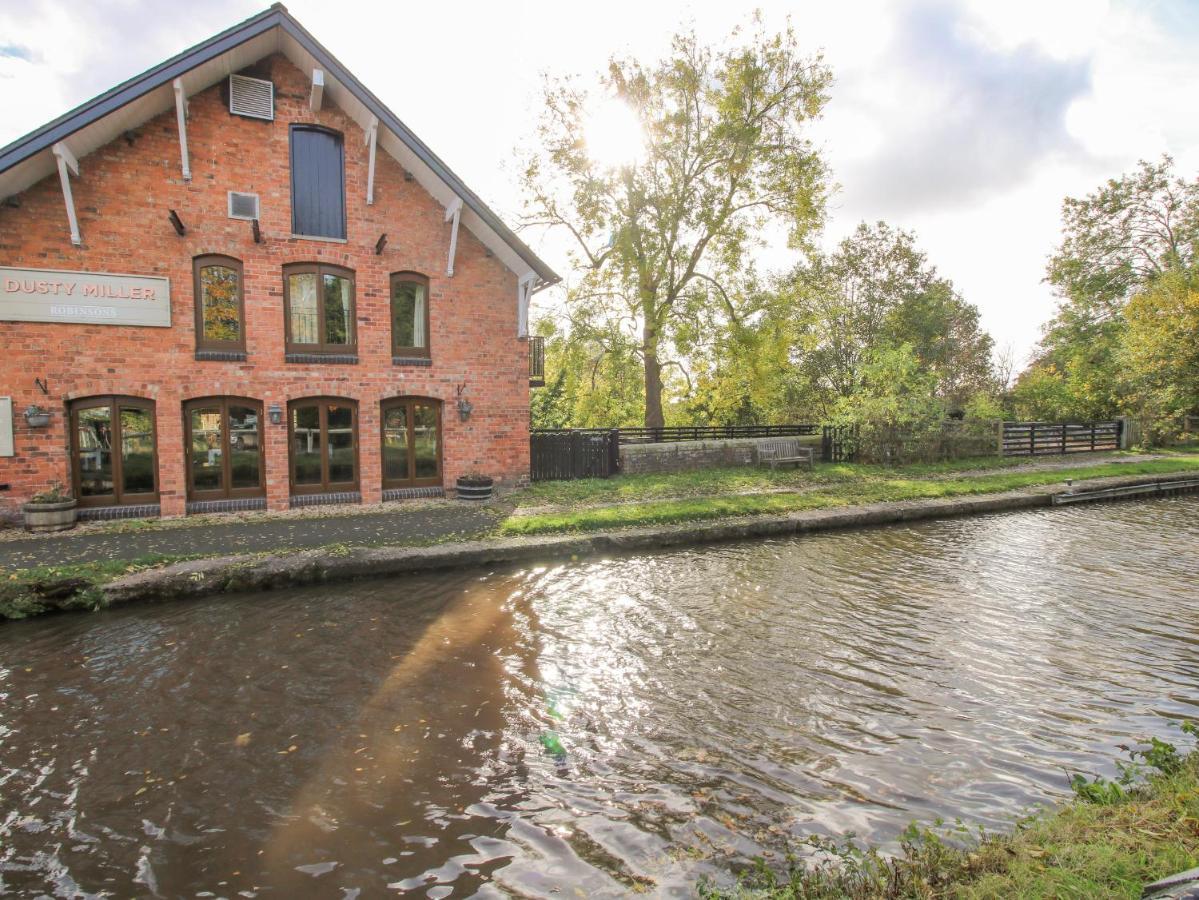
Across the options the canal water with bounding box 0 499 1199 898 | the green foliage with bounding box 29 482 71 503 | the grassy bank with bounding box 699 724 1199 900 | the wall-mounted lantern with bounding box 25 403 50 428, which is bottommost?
the canal water with bounding box 0 499 1199 898

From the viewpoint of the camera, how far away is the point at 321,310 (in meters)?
12.1

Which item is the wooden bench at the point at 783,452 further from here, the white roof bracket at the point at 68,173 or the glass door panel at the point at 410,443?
the white roof bracket at the point at 68,173

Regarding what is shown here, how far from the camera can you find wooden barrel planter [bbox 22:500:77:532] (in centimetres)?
973

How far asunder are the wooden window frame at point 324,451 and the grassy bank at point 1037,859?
36.9ft

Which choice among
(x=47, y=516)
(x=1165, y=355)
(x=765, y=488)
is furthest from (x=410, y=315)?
(x=1165, y=355)

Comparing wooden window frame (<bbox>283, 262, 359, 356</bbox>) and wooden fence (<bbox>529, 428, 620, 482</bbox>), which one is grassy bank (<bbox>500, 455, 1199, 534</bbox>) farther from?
wooden window frame (<bbox>283, 262, 359, 356</bbox>)

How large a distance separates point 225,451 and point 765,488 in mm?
11369

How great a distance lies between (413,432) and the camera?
13039mm

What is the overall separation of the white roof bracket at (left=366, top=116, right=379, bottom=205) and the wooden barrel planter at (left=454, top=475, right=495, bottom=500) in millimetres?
5942

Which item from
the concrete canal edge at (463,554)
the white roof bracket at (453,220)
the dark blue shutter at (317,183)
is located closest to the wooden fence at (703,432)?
the white roof bracket at (453,220)

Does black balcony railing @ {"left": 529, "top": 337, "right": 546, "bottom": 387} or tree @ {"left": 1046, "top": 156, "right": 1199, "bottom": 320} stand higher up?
tree @ {"left": 1046, "top": 156, "right": 1199, "bottom": 320}

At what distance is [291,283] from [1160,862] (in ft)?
44.4

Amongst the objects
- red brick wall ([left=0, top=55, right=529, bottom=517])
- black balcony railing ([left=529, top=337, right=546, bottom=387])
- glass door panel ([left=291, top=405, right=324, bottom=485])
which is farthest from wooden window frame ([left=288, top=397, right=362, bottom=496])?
black balcony railing ([left=529, top=337, right=546, bottom=387])

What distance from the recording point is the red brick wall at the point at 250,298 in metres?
10.2
